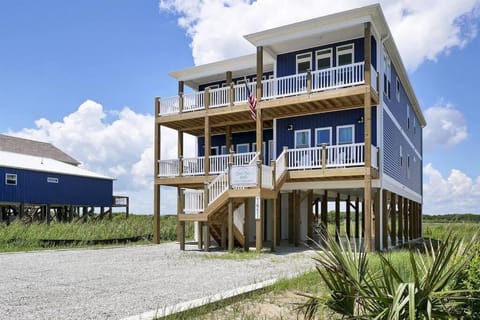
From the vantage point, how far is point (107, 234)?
24375 mm

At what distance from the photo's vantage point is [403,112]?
1014 inches

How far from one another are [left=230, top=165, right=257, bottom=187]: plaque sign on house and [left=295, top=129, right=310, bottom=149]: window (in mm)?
4376

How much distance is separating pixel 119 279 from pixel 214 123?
42.6 ft

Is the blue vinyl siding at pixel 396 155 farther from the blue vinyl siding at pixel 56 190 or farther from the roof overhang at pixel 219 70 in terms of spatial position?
the blue vinyl siding at pixel 56 190

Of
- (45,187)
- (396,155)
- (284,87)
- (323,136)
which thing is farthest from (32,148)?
(396,155)

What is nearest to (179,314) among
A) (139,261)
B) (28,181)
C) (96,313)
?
(96,313)

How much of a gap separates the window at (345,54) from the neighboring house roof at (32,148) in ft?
120

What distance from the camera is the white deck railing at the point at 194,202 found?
1809 centimetres

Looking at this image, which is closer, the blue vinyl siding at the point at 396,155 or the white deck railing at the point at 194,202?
the white deck railing at the point at 194,202

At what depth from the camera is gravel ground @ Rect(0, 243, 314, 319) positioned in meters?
7.69

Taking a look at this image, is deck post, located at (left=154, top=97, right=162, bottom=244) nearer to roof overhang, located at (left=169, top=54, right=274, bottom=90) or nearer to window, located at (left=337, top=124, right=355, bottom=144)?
roof overhang, located at (left=169, top=54, right=274, bottom=90)

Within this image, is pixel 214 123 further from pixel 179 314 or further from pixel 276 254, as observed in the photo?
pixel 179 314

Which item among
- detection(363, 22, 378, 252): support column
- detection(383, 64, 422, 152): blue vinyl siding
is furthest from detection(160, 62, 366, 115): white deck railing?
detection(383, 64, 422, 152): blue vinyl siding

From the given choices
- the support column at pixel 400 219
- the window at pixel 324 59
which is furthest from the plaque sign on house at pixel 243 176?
the support column at pixel 400 219
